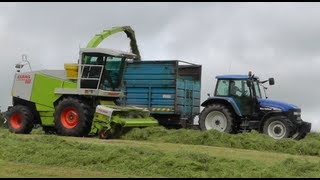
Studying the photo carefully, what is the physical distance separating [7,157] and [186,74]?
35.1 feet

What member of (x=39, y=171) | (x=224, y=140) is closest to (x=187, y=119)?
(x=224, y=140)

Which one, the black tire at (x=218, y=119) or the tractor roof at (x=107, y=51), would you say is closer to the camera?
the tractor roof at (x=107, y=51)

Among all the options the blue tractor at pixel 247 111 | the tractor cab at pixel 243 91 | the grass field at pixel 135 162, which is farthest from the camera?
the tractor cab at pixel 243 91

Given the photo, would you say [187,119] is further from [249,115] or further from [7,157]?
[7,157]

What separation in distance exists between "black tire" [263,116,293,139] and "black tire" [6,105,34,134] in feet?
25.8

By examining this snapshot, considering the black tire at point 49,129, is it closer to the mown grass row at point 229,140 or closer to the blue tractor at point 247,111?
the mown grass row at point 229,140

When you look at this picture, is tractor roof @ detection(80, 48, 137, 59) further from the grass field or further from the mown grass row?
the grass field

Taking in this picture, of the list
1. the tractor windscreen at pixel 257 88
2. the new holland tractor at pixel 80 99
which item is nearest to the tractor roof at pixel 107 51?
the new holland tractor at pixel 80 99

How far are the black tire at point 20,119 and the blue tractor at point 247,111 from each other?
19.1 feet

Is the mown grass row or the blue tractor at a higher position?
the blue tractor

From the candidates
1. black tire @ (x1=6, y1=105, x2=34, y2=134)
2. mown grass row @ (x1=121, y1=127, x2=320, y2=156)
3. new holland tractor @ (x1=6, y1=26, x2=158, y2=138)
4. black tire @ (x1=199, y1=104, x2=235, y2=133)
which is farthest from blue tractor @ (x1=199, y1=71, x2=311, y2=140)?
black tire @ (x1=6, y1=105, x2=34, y2=134)

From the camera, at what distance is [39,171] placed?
9844 mm

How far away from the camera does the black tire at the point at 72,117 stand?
56.4 feet

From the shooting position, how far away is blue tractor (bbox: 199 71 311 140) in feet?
56.9
